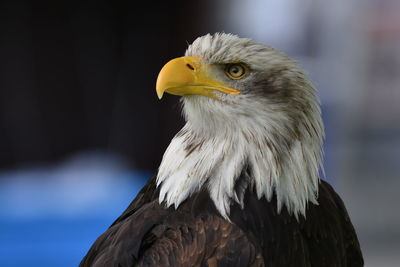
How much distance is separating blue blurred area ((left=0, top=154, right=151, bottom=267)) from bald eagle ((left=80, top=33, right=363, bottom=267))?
9.02 ft

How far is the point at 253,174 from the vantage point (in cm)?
251

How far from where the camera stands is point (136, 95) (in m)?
6.23

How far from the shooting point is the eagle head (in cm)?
250

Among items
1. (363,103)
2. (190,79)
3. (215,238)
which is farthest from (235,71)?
(363,103)

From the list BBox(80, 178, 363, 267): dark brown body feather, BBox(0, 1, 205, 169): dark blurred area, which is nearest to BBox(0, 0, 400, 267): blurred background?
BBox(0, 1, 205, 169): dark blurred area

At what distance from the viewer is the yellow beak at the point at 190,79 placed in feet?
8.15

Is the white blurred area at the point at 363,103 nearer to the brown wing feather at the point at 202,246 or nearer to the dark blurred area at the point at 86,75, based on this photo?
the dark blurred area at the point at 86,75

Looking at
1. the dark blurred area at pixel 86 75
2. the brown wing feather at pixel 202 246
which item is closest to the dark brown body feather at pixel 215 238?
the brown wing feather at pixel 202 246

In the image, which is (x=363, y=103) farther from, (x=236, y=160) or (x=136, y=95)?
(x=236, y=160)

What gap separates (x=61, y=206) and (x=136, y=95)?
1.12m

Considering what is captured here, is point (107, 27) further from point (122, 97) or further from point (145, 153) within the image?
point (145, 153)

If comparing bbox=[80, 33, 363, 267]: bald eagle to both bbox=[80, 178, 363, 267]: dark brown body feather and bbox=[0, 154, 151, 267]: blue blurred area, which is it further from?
bbox=[0, 154, 151, 267]: blue blurred area

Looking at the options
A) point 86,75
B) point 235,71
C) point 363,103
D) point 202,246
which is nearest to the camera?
point 202,246

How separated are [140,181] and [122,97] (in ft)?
2.38
